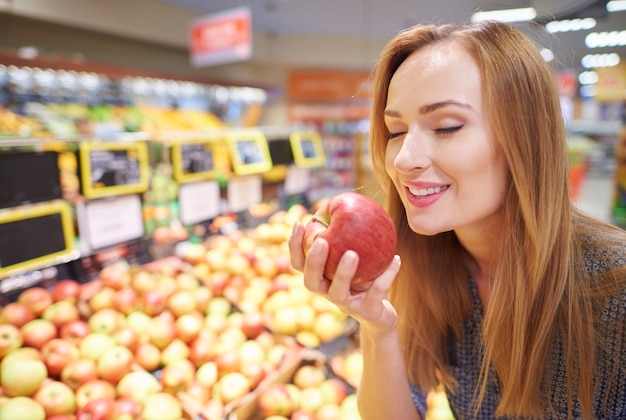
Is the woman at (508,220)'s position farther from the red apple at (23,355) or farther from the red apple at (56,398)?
the red apple at (23,355)

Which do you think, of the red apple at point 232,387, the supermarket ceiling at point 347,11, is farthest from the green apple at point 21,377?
the supermarket ceiling at point 347,11

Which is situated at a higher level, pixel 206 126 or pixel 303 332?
pixel 206 126

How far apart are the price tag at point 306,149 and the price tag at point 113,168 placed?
1.33 meters

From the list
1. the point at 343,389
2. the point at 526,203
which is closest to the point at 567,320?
the point at 526,203

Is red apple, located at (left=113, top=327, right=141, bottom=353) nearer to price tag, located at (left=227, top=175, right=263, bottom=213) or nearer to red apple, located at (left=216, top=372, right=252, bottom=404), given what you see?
red apple, located at (left=216, top=372, right=252, bottom=404)

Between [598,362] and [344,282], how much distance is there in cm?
62

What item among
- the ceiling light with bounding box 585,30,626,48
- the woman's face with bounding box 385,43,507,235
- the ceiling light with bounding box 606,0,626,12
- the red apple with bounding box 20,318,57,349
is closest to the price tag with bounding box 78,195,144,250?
the red apple with bounding box 20,318,57,349

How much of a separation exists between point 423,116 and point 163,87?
7.91 metres

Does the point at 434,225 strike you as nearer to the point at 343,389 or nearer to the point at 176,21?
the point at 343,389

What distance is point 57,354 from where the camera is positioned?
1.37m

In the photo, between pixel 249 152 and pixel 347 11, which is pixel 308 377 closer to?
pixel 249 152

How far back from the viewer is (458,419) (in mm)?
1207

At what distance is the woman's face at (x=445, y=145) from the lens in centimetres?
→ 85

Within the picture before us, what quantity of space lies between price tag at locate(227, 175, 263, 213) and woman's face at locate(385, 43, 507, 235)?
72.0 inches
